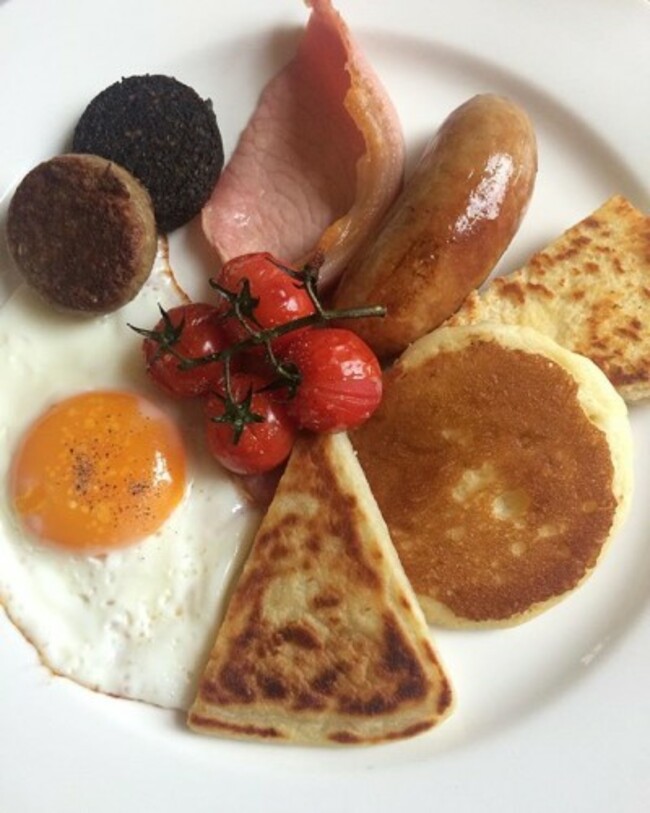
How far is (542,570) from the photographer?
2309mm

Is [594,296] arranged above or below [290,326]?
above

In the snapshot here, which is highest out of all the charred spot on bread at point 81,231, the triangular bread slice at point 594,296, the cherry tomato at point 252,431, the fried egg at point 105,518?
the triangular bread slice at point 594,296

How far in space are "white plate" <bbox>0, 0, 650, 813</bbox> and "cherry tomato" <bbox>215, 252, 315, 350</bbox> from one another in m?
0.42

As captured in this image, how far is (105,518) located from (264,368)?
1.86 feet

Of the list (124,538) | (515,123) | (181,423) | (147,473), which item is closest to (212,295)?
(181,423)

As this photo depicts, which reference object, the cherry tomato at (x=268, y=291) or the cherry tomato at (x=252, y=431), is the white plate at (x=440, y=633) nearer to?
the cherry tomato at (x=268, y=291)

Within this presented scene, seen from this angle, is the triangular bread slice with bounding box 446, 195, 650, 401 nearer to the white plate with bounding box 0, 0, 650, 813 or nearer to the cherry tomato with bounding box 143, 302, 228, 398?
the white plate with bounding box 0, 0, 650, 813

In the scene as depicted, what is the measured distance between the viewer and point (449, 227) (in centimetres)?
229

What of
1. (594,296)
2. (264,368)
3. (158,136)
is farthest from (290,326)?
(594,296)

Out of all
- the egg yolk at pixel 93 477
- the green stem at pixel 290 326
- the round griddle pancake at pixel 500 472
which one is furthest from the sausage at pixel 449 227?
the egg yolk at pixel 93 477

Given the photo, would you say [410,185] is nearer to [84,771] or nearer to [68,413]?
[68,413]

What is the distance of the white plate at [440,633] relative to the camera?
2.28 meters

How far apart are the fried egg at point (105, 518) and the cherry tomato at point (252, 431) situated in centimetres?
16

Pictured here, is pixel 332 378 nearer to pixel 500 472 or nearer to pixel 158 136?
pixel 500 472
